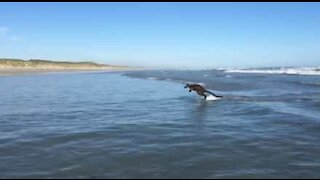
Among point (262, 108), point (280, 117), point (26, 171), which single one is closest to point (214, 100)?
point (262, 108)

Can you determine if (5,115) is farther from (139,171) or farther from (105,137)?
(139,171)

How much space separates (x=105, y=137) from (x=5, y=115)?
5734 millimetres

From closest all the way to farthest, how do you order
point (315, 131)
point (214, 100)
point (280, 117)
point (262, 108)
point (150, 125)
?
point (315, 131)
point (150, 125)
point (280, 117)
point (262, 108)
point (214, 100)

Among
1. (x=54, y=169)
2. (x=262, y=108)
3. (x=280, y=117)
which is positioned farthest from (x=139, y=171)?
(x=262, y=108)

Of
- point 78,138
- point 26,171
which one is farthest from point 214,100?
point 26,171

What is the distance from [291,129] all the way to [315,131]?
599 millimetres

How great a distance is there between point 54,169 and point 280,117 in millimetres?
8392

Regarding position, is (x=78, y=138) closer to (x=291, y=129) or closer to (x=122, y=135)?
(x=122, y=135)

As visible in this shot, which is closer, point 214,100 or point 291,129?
point 291,129

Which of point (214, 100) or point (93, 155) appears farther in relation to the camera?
point (214, 100)

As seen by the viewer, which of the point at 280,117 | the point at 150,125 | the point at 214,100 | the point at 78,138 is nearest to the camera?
the point at 78,138

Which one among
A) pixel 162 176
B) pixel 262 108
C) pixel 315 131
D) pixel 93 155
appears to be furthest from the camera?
pixel 262 108

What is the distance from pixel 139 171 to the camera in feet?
23.7

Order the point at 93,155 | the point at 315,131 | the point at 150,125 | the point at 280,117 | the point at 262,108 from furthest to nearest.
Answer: the point at 262,108 → the point at 280,117 → the point at 150,125 → the point at 315,131 → the point at 93,155
